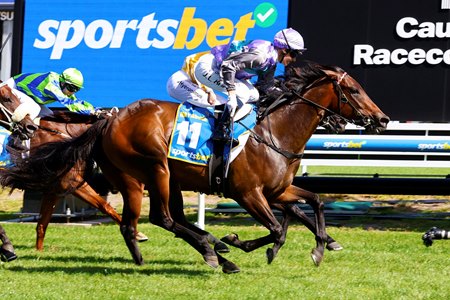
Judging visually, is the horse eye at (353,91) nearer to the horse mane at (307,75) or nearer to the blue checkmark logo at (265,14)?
the horse mane at (307,75)

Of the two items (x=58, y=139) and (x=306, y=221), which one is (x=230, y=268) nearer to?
(x=306, y=221)

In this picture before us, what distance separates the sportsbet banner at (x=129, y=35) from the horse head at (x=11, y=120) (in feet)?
13.0

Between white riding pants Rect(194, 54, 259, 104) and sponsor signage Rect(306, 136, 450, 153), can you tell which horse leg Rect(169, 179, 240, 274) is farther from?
sponsor signage Rect(306, 136, 450, 153)

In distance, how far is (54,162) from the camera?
7.58 m

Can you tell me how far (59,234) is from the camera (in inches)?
404

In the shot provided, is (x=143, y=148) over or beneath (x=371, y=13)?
beneath

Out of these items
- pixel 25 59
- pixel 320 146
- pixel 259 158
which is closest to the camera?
pixel 259 158

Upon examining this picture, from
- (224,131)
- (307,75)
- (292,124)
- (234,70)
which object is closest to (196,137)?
(224,131)

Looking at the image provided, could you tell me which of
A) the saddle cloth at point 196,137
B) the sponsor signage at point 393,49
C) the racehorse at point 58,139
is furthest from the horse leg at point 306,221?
the sponsor signage at point 393,49

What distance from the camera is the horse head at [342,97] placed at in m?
7.45

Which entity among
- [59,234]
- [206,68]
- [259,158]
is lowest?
[59,234]

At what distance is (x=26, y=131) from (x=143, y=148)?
3.61 ft

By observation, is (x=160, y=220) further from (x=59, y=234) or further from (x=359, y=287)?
(x=59, y=234)

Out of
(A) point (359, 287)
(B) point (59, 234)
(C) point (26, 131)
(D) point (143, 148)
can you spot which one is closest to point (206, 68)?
(D) point (143, 148)
